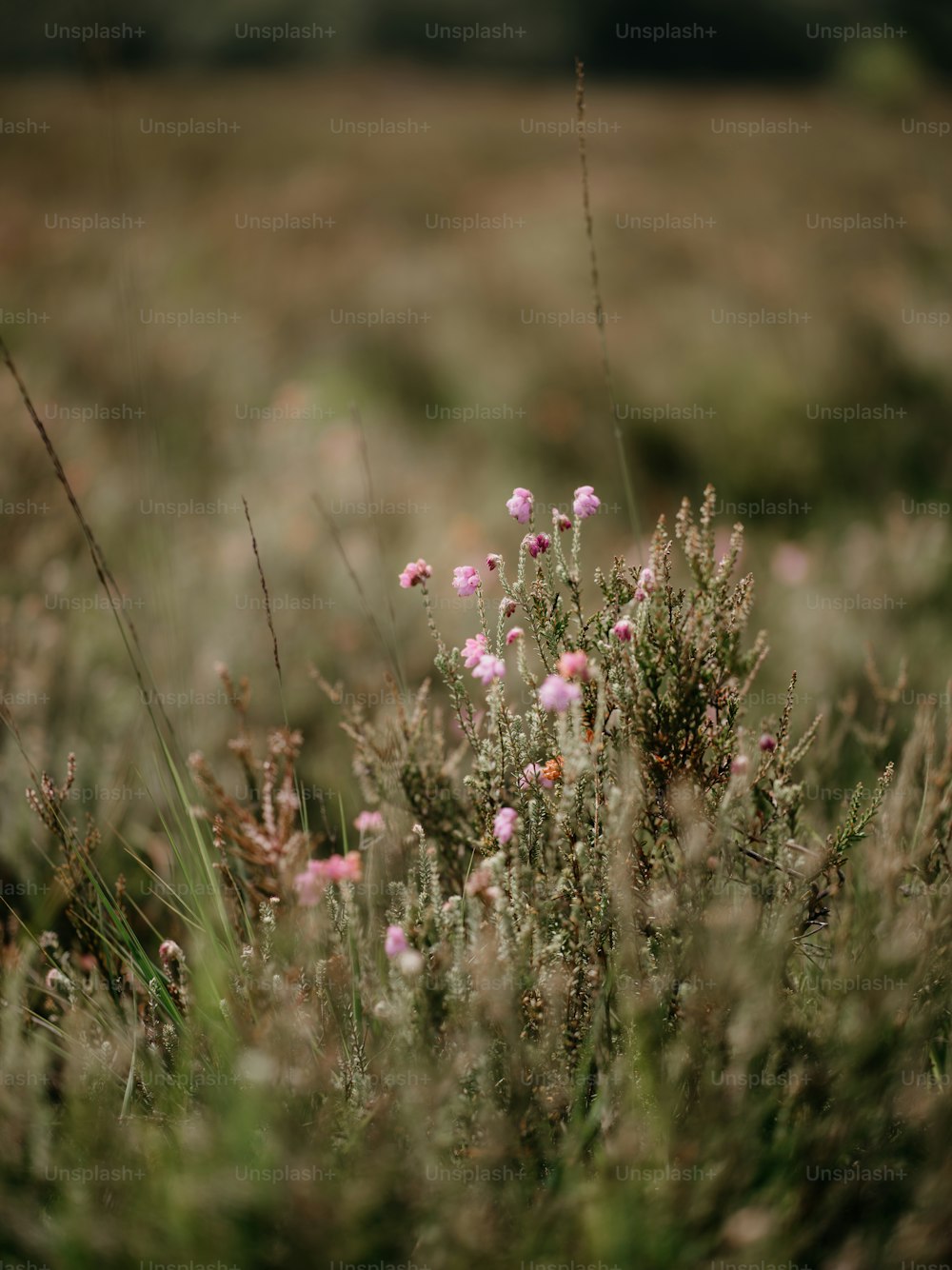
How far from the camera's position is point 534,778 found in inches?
61.1

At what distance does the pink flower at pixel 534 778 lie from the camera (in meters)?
1.55

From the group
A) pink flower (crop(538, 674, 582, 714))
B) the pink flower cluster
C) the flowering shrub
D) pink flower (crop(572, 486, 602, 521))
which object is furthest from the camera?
pink flower (crop(572, 486, 602, 521))

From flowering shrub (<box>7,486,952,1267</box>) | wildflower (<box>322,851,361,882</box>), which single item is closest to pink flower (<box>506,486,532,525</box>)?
flowering shrub (<box>7,486,952,1267</box>)

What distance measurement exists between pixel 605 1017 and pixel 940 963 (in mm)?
595

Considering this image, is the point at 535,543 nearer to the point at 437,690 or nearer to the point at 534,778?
the point at 534,778

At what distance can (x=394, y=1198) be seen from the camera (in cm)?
110

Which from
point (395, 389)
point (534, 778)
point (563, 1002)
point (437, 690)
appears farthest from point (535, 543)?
point (395, 389)

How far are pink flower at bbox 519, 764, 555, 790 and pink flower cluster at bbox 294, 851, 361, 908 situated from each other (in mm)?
365

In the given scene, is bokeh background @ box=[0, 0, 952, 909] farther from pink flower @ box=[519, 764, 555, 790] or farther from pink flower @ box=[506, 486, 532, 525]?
pink flower @ box=[519, 764, 555, 790]

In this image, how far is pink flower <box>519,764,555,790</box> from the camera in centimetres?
155

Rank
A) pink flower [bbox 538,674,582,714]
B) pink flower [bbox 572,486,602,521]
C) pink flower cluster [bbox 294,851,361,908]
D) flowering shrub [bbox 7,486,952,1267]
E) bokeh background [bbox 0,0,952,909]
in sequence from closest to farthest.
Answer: flowering shrub [bbox 7,486,952,1267] < pink flower [bbox 538,674,582,714] < pink flower cluster [bbox 294,851,361,908] < pink flower [bbox 572,486,602,521] < bokeh background [bbox 0,0,952,909]

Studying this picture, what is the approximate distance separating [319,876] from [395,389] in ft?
20.3

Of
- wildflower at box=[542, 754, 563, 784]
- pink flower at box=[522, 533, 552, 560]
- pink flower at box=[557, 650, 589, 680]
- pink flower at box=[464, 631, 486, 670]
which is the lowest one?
wildflower at box=[542, 754, 563, 784]

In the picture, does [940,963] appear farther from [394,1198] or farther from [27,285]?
[27,285]
